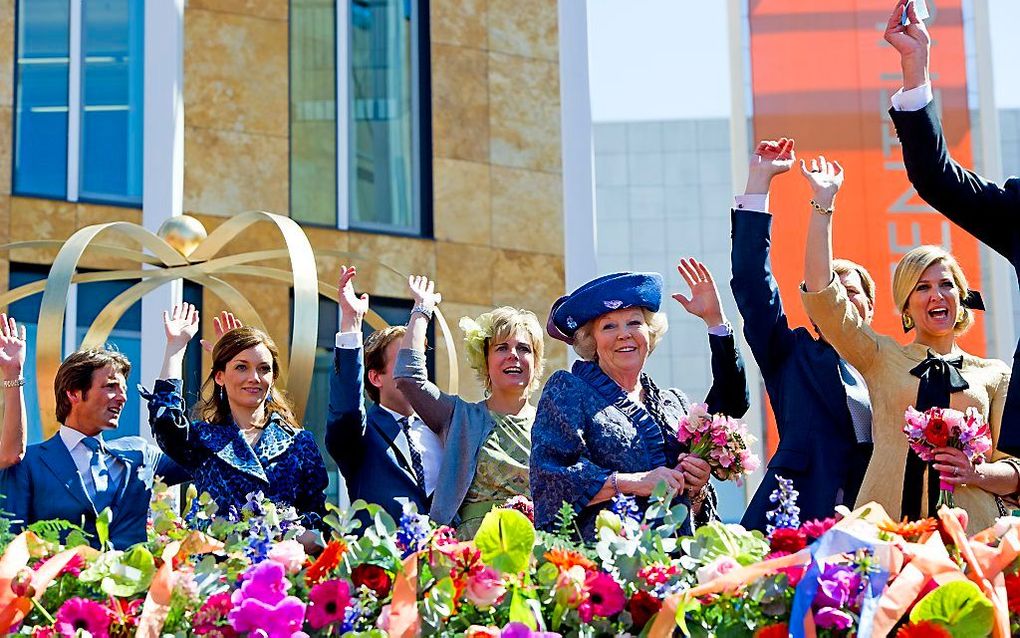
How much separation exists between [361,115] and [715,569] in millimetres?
8967

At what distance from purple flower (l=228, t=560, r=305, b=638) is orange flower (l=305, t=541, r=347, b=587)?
6 centimetres

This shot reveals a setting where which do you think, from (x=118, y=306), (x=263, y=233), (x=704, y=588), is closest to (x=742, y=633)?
(x=704, y=588)

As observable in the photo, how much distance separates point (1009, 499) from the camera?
4305 mm

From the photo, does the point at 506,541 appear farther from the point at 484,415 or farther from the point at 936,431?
the point at 484,415

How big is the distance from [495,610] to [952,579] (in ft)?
2.63

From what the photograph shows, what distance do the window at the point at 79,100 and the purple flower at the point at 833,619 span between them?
849cm

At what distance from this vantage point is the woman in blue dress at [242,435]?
5.04 metres

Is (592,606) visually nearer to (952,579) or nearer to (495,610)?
(495,610)

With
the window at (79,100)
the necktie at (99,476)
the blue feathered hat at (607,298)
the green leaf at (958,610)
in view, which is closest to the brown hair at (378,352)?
the necktie at (99,476)

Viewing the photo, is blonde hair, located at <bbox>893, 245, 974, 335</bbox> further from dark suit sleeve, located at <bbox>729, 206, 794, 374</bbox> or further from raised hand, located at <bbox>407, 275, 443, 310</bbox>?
raised hand, located at <bbox>407, 275, 443, 310</bbox>

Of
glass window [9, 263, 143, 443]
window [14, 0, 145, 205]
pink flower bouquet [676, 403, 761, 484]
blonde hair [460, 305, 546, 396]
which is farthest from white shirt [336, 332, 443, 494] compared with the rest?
window [14, 0, 145, 205]

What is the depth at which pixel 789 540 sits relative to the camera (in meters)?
3.06

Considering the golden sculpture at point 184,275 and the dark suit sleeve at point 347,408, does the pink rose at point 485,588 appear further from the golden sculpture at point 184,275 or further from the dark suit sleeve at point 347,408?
the golden sculpture at point 184,275

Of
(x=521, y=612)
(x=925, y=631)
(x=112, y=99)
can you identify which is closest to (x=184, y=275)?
(x=112, y=99)
